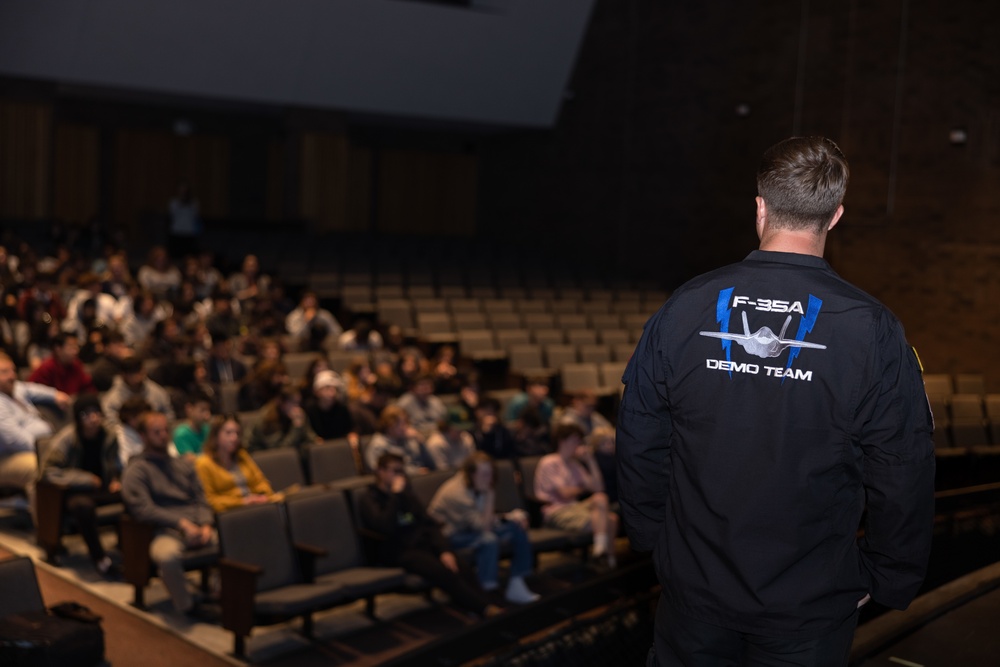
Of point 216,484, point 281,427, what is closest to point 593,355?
point 281,427

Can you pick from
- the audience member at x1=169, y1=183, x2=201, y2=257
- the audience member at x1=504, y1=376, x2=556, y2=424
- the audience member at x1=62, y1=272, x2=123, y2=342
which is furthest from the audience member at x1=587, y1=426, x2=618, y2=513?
the audience member at x1=169, y1=183, x2=201, y2=257

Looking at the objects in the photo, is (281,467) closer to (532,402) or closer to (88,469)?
(88,469)

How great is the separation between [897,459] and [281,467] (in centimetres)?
541

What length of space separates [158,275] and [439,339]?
10.6 feet

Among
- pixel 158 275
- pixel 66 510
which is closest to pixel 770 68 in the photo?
pixel 158 275

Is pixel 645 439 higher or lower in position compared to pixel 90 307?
higher

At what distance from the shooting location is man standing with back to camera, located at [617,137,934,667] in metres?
1.64

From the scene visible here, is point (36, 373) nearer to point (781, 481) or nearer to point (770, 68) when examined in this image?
point (781, 481)

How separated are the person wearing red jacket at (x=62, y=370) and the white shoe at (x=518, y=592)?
11.8ft

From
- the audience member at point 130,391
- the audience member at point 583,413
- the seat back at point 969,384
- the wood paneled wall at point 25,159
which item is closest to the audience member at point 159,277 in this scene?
the audience member at point 130,391

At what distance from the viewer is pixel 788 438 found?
5.43ft

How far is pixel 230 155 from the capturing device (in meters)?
19.5

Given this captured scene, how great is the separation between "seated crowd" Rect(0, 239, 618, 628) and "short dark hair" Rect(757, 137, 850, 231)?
435cm

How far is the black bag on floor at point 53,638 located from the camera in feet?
12.8
